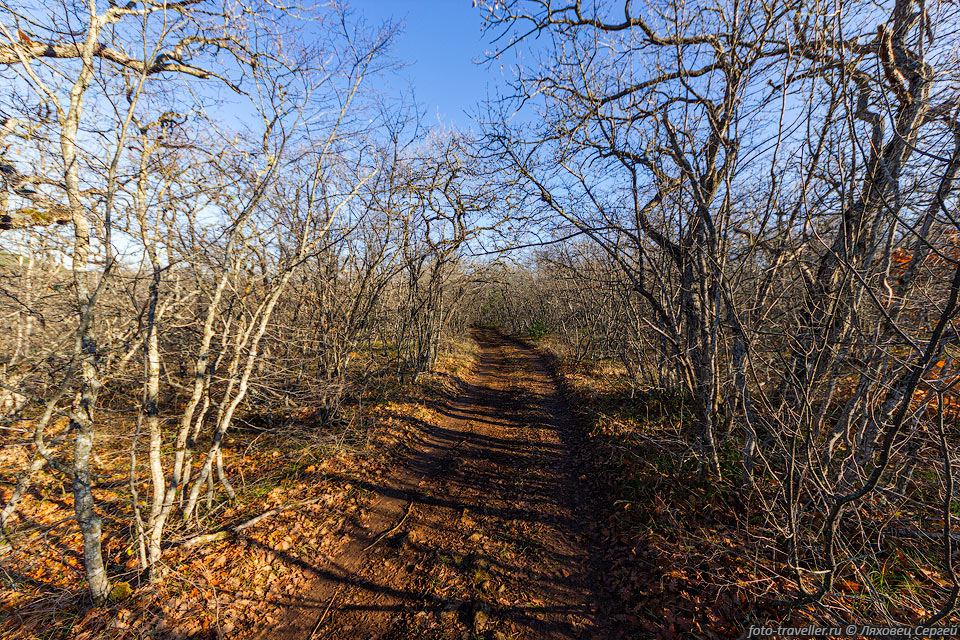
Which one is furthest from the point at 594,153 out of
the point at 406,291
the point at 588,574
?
the point at 406,291

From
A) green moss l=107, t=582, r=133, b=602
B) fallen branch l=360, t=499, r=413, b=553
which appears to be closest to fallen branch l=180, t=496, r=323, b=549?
green moss l=107, t=582, r=133, b=602

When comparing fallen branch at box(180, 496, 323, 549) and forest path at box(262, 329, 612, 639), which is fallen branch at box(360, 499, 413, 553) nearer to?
forest path at box(262, 329, 612, 639)

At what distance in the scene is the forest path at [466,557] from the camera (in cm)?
355

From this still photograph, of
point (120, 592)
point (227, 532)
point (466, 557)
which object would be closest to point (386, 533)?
point (466, 557)

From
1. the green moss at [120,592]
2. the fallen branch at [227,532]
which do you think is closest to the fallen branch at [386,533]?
the fallen branch at [227,532]

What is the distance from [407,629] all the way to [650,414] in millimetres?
6884

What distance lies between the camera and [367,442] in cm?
709

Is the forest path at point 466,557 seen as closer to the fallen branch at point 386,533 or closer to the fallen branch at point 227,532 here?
the fallen branch at point 386,533

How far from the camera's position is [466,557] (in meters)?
4.34

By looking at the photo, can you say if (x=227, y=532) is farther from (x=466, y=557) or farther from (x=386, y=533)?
(x=466, y=557)

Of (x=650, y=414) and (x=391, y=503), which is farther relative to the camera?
(x=650, y=414)

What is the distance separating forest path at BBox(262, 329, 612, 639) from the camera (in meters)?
3.55

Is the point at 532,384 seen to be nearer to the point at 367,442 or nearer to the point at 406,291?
the point at 406,291

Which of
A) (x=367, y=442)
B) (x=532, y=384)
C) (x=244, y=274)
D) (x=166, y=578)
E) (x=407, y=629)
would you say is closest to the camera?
(x=407, y=629)
